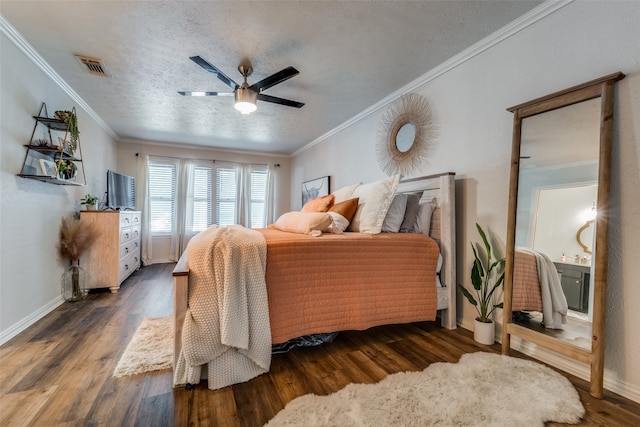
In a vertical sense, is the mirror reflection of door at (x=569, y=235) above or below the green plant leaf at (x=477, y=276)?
above

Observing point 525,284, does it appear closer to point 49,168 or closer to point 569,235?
point 569,235

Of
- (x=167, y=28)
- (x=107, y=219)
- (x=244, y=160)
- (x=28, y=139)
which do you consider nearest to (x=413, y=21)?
(x=167, y=28)

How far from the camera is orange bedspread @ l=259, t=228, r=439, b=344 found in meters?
1.64

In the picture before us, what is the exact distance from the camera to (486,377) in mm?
1504

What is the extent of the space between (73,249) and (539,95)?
4360mm

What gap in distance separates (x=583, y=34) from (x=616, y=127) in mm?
629

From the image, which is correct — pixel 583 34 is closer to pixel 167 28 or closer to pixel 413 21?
pixel 413 21

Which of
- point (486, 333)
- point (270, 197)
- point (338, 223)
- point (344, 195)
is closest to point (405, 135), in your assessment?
point (344, 195)

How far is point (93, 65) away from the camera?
2.48 m

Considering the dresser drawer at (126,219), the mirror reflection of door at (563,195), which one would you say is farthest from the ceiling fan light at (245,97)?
the dresser drawer at (126,219)

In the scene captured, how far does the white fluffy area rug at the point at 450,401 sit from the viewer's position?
1175mm

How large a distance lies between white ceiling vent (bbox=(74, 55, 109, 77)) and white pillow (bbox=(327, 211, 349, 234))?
99.7 inches

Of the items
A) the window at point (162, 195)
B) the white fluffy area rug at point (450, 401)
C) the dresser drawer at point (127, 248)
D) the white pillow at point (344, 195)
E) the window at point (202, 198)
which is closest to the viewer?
the white fluffy area rug at point (450, 401)

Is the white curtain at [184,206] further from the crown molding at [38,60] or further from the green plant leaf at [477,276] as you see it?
the green plant leaf at [477,276]
